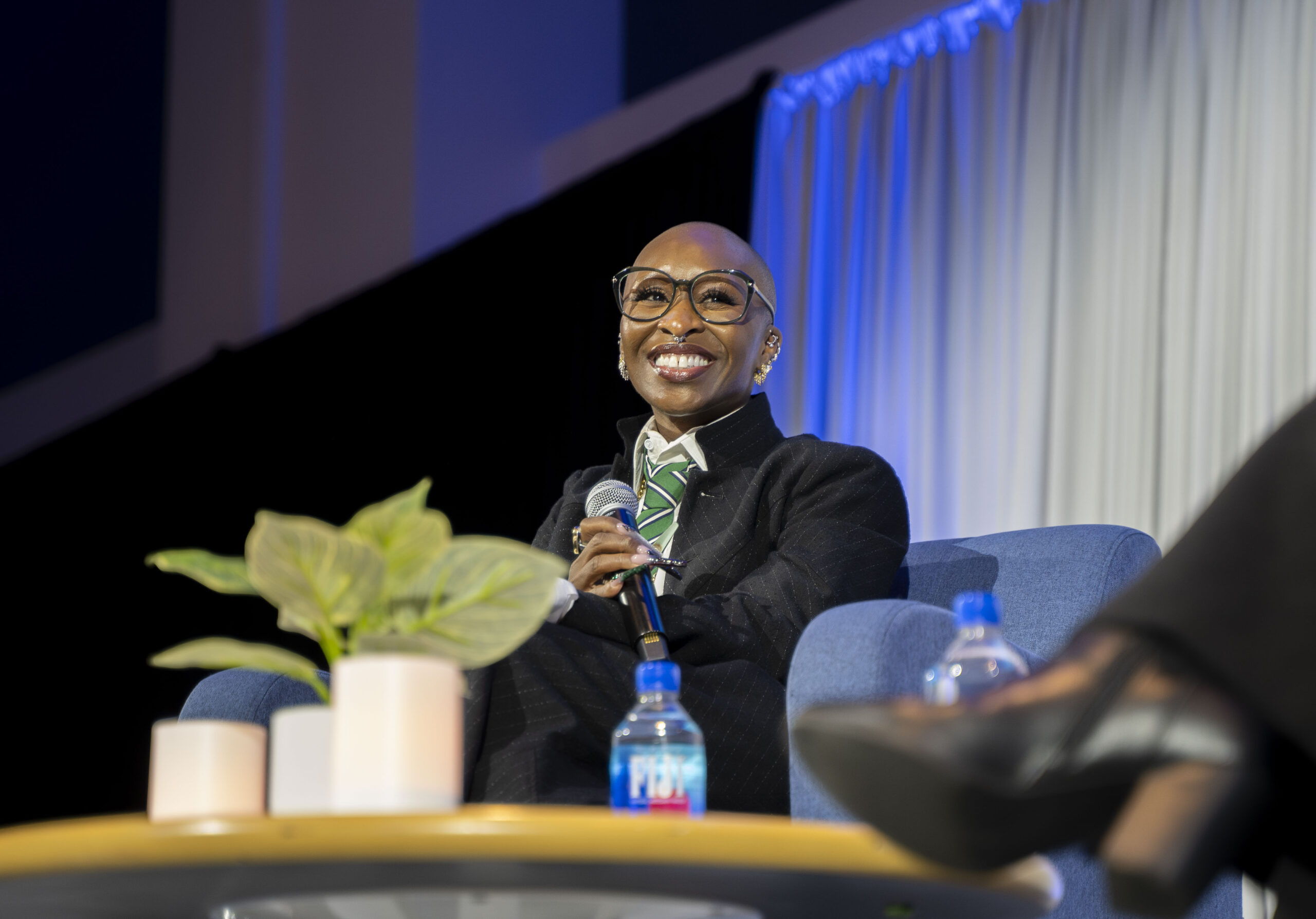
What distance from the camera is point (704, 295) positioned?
7.93ft

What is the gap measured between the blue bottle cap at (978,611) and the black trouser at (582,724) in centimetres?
45

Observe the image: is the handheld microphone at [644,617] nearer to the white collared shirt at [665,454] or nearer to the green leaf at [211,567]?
the white collared shirt at [665,454]

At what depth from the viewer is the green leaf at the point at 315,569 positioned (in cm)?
98

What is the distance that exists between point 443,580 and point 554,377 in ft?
11.0

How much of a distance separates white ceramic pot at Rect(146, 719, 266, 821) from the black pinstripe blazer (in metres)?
0.61

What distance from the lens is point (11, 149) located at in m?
6.54

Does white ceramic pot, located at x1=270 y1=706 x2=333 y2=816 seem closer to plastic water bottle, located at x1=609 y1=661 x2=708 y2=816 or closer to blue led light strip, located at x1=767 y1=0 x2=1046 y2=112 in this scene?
plastic water bottle, located at x1=609 y1=661 x2=708 y2=816

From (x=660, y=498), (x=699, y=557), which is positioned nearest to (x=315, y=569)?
(x=699, y=557)

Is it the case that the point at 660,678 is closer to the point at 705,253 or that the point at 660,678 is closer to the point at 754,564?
the point at 754,564

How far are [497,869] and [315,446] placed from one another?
412 cm

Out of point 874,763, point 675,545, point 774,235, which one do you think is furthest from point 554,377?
point 874,763

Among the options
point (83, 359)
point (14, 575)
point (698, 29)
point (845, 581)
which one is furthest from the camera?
point (83, 359)

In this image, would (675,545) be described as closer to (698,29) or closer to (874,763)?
(874,763)

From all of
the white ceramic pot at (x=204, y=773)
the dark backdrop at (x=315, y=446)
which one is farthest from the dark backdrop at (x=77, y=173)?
the white ceramic pot at (x=204, y=773)
